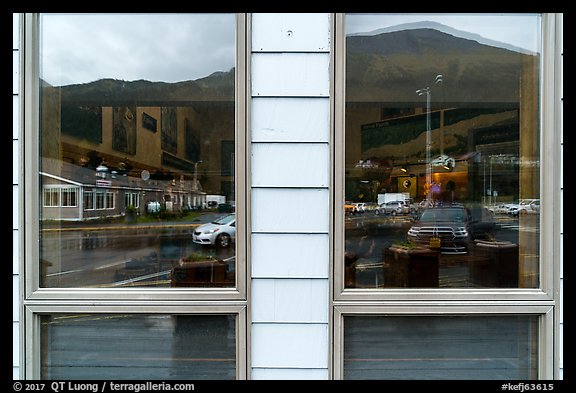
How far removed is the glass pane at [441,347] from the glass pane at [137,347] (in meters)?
0.85

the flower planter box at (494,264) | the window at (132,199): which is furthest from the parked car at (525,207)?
the window at (132,199)

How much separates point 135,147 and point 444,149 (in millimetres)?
2110

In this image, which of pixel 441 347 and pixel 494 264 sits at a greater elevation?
pixel 494 264

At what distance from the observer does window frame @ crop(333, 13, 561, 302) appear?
207cm

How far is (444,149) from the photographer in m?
2.24

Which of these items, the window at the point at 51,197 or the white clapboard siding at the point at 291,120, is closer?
the white clapboard siding at the point at 291,120

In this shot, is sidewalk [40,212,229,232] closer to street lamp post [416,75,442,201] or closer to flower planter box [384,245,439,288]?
flower planter box [384,245,439,288]

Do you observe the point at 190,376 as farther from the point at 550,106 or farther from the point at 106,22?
the point at 550,106

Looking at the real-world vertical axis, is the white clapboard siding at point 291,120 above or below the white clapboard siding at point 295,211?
above

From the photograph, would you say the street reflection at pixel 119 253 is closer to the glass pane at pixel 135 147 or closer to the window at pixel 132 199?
the glass pane at pixel 135 147

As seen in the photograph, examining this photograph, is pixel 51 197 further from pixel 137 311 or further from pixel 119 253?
pixel 137 311

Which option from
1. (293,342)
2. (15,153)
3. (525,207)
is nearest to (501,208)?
(525,207)

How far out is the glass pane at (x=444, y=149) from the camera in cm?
217
